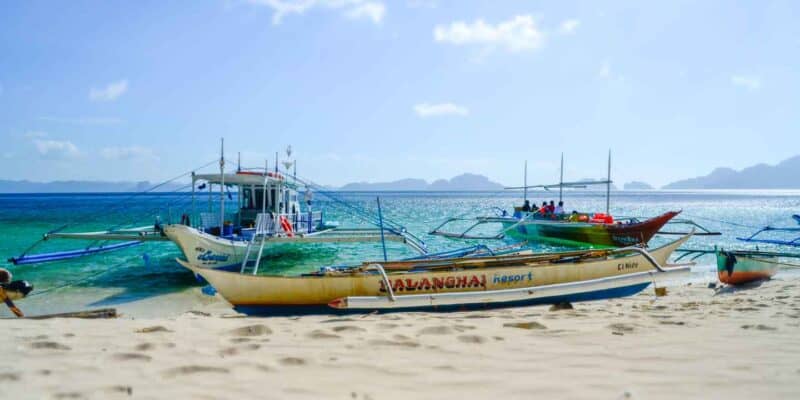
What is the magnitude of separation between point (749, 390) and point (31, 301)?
53.5 feet

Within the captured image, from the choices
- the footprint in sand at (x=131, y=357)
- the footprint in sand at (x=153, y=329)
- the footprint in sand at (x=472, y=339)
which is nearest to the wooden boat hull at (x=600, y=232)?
the footprint in sand at (x=472, y=339)

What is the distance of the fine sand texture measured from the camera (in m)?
3.17

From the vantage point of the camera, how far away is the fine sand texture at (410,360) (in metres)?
3.17

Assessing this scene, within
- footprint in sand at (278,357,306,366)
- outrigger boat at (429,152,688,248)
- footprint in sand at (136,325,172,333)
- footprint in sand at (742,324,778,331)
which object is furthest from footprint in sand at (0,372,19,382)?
outrigger boat at (429,152,688,248)

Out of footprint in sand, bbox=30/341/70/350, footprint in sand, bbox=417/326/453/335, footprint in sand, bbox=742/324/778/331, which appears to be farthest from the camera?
footprint in sand, bbox=742/324/778/331

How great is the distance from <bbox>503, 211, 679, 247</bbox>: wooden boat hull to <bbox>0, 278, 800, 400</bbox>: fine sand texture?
1814 centimetres

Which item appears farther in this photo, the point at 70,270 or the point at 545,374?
the point at 70,270

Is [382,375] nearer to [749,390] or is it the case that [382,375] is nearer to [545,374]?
[545,374]

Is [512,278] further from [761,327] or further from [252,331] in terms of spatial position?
[252,331]

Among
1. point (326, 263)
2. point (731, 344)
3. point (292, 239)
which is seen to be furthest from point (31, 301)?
point (731, 344)

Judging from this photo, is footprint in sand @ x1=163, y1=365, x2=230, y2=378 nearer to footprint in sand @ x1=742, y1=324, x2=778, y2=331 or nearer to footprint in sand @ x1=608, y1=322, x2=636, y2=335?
footprint in sand @ x1=608, y1=322, x2=636, y2=335

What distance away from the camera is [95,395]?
10.3 ft

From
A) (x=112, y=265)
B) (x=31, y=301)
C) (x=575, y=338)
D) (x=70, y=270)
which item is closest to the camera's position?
(x=575, y=338)

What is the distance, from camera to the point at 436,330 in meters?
4.93
